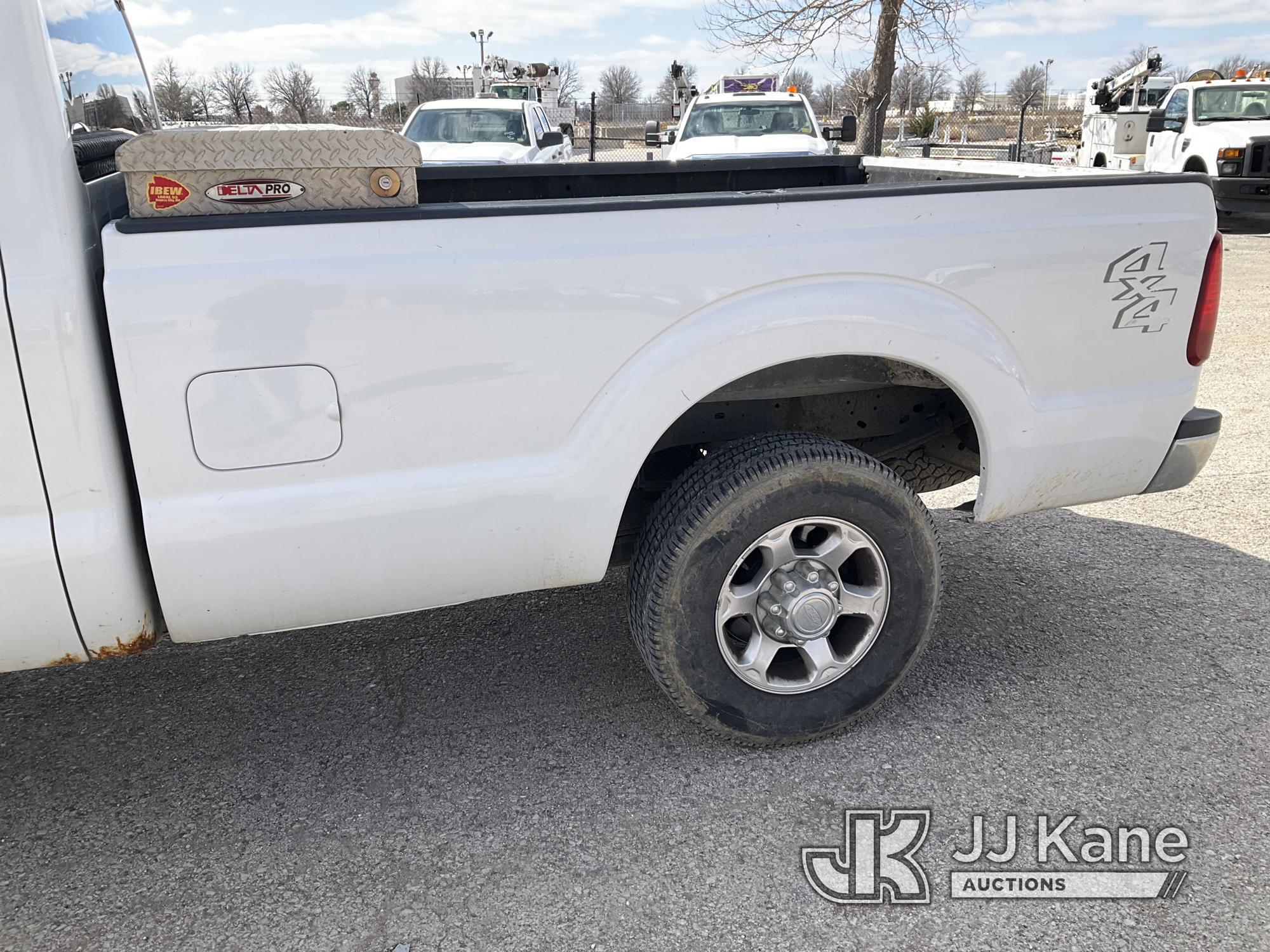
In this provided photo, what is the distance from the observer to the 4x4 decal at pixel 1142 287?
276cm

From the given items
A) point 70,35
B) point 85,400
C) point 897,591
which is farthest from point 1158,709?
point 70,35

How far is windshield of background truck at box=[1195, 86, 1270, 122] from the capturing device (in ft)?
50.7

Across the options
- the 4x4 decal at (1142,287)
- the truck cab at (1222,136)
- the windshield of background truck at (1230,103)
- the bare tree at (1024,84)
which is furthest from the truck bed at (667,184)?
the bare tree at (1024,84)

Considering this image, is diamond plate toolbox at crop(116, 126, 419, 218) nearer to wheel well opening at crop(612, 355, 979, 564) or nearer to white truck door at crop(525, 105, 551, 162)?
wheel well opening at crop(612, 355, 979, 564)

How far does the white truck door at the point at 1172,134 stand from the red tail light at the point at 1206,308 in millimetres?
14756

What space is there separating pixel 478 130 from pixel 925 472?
11505mm

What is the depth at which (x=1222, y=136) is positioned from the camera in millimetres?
14711

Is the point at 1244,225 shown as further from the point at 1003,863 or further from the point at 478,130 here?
the point at 1003,863

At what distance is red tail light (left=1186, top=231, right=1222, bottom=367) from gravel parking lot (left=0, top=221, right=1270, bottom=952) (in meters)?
1.04

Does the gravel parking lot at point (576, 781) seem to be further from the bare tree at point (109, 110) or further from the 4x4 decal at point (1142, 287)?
the bare tree at point (109, 110)

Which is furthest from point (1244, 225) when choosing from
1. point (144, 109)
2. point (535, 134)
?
point (144, 109)

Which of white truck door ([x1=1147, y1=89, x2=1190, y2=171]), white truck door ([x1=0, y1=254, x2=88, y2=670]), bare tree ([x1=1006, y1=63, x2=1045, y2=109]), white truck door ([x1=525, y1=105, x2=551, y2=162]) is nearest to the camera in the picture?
white truck door ([x1=0, y1=254, x2=88, y2=670])

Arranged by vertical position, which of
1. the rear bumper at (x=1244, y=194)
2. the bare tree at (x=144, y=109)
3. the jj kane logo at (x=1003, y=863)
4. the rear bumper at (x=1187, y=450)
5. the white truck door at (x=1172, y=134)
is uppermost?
the bare tree at (x=144, y=109)

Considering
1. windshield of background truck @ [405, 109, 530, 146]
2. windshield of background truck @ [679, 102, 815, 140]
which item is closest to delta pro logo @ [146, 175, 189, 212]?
windshield of background truck @ [679, 102, 815, 140]
